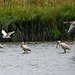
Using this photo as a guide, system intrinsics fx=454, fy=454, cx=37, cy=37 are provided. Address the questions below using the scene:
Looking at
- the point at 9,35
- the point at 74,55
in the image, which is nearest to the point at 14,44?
the point at 9,35

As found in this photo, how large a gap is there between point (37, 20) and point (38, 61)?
918 cm

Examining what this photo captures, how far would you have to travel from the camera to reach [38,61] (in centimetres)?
1565

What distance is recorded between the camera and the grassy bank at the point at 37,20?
23.7 m

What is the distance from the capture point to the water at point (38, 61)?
13.3 meters

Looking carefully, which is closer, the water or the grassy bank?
the water

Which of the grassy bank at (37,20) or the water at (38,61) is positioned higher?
the grassy bank at (37,20)

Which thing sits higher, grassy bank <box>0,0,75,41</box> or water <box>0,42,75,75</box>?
grassy bank <box>0,0,75,41</box>

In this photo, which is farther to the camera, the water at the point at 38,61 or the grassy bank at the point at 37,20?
the grassy bank at the point at 37,20

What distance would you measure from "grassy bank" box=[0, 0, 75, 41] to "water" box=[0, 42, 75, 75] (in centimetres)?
235

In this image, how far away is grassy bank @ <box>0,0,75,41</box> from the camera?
23.7 metres

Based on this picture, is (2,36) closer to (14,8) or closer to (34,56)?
(14,8)

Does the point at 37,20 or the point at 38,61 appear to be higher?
the point at 37,20

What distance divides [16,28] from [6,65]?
948 cm

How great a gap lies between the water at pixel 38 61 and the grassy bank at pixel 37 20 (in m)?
2.35
